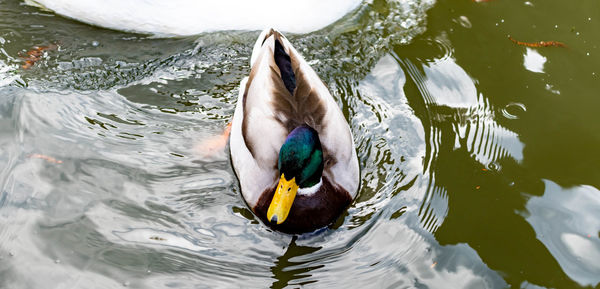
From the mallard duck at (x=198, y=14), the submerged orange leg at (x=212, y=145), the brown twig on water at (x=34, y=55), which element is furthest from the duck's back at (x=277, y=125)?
the brown twig on water at (x=34, y=55)

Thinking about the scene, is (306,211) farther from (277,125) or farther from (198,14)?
(198,14)

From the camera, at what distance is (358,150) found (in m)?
4.26

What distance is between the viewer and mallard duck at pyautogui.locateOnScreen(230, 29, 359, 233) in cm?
367

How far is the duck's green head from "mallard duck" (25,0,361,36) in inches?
47.3

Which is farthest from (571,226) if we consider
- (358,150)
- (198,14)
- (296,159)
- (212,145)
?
(198,14)

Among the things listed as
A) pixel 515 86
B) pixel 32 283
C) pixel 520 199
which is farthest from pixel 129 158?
pixel 515 86

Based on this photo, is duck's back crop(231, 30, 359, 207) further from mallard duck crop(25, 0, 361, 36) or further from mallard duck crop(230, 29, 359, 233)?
mallard duck crop(25, 0, 361, 36)

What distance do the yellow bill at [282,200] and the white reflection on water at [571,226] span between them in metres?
1.35

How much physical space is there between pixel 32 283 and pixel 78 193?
24.7 inches

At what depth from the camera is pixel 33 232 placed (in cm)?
360

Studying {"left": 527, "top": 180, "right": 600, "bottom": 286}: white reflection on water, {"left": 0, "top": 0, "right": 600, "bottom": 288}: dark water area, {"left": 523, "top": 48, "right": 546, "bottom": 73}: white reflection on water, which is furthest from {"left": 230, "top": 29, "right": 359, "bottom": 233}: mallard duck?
{"left": 523, "top": 48, "right": 546, "bottom": 73}: white reflection on water

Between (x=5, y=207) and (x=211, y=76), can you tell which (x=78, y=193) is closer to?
(x=5, y=207)

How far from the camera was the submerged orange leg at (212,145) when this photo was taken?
4.19 metres

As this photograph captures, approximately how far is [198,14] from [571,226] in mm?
2605
